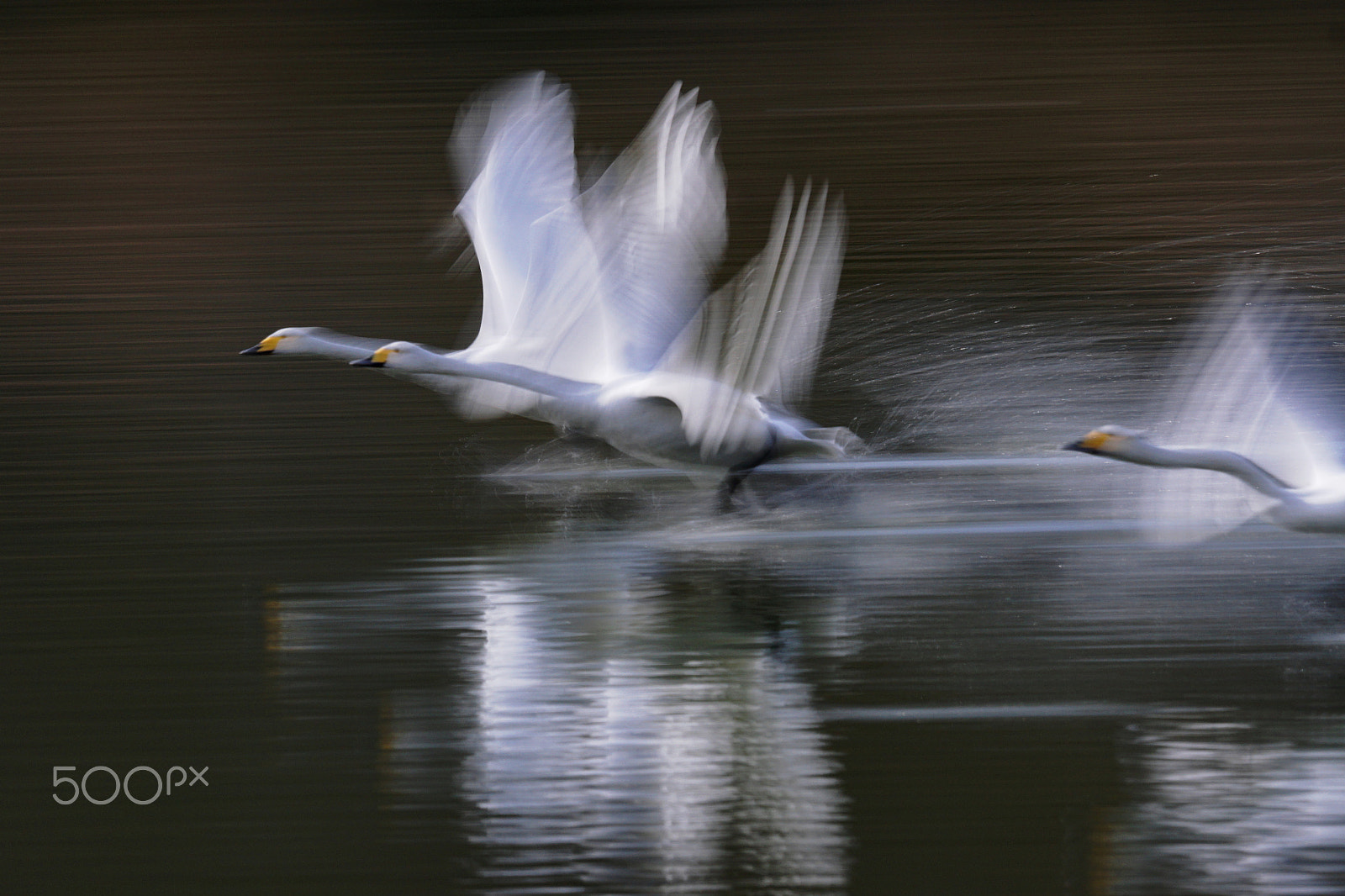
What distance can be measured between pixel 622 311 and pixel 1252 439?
6.14ft

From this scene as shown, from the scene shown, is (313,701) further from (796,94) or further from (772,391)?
(796,94)

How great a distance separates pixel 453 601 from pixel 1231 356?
2.19 meters

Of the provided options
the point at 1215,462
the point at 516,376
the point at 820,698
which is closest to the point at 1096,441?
the point at 1215,462

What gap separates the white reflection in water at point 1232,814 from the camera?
11.1 feet

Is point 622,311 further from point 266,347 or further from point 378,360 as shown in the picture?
point 266,347

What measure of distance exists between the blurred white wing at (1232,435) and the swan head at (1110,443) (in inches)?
14.1

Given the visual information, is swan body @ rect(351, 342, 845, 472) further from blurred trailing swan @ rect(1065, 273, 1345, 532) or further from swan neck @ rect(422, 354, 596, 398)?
blurred trailing swan @ rect(1065, 273, 1345, 532)

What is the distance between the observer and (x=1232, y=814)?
11.9 feet

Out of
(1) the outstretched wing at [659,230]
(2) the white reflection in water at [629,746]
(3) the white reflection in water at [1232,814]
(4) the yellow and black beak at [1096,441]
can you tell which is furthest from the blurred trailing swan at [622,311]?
(3) the white reflection in water at [1232,814]

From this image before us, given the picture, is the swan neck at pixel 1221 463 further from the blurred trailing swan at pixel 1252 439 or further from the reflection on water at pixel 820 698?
the reflection on water at pixel 820 698

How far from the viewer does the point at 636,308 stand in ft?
19.2

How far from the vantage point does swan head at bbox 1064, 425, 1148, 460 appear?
4.79 metres

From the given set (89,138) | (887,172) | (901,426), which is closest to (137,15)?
(89,138)

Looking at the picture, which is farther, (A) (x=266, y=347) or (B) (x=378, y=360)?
(A) (x=266, y=347)
